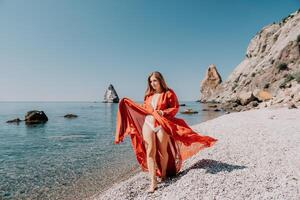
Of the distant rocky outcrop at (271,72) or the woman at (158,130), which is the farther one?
the distant rocky outcrop at (271,72)

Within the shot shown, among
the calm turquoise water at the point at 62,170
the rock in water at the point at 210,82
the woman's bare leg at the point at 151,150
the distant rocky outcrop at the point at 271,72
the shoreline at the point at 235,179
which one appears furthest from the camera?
the rock in water at the point at 210,82

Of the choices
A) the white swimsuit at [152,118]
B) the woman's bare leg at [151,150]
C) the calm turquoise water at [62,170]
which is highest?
the white swimsuit at [152,118]

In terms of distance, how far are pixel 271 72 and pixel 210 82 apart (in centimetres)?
8126

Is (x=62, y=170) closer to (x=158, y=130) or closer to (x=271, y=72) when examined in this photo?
(x=158, y=130)

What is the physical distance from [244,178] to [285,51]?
212 ft

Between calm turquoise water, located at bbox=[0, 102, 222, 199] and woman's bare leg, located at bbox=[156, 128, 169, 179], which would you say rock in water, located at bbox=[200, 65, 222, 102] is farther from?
woman's bare leg, located at bbox=[156, 128, 169, 179]

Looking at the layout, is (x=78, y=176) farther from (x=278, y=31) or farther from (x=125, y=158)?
(x=278, y=31)

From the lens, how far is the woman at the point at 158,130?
595cm

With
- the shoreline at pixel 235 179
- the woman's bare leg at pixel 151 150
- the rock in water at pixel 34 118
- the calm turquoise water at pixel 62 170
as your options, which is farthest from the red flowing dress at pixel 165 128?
the rock in water at pixel 34 118

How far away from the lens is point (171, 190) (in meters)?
5.71

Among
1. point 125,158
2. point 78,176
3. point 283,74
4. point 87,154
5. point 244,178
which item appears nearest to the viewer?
point 244,178

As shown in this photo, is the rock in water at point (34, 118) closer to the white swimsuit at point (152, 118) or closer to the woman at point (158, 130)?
the woman at point (158, 130)

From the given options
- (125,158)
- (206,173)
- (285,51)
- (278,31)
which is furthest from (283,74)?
(206,173)

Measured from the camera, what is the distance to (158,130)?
5.95 metres
